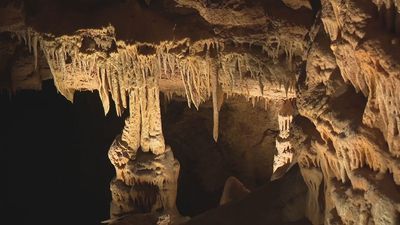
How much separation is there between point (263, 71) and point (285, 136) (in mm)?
1781

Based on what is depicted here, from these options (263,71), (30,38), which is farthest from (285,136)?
(30,38)

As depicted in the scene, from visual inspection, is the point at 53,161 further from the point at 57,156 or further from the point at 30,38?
the point at 30,38

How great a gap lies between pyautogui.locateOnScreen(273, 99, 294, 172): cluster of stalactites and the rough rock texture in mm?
22

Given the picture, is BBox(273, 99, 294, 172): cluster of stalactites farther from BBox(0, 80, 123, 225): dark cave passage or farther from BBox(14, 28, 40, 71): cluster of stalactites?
BBox(0, 80, 123, 225): dark cave passage

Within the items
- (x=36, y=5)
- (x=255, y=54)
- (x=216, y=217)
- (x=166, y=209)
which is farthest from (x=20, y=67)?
(x=216, y=217)

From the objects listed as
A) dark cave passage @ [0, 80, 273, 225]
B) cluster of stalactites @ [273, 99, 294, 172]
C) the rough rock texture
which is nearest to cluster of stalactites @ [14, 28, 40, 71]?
the rough rock texture

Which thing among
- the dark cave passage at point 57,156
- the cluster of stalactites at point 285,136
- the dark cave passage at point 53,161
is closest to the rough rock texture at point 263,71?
the cluster of stalactites at point 285,136

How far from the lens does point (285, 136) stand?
1005cm

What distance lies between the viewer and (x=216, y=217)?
273 inches

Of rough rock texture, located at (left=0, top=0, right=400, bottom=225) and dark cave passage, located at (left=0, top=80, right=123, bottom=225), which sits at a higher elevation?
rough rock texture, located at (left=0, top=0, right=400, bottom=225)

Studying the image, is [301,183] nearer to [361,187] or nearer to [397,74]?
[361,187]

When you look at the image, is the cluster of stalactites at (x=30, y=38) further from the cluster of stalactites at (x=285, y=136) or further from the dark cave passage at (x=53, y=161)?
the dark cave passage at (x=53, y=161)

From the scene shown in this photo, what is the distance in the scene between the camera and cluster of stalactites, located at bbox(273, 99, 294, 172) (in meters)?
9.99

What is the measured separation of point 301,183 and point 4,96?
11384mm
